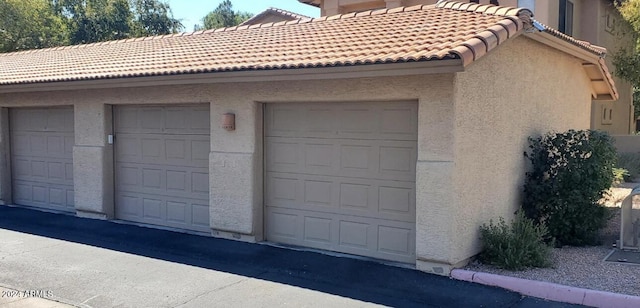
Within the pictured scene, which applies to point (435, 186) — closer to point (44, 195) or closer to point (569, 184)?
point (569, 184)

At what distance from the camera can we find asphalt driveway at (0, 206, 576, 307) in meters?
6.28

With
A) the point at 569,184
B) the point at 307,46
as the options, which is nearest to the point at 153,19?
the point at 307,46

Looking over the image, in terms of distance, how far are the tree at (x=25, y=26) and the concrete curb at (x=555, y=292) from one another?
1202 inches

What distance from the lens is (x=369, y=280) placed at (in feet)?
22.8

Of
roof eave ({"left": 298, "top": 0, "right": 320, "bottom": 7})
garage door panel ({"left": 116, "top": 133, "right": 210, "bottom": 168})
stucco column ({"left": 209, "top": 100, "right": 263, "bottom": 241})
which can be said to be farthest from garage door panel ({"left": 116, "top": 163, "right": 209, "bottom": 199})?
roof eave ({"left": 298, "top": 0, "right": 320, "bottom": 7})

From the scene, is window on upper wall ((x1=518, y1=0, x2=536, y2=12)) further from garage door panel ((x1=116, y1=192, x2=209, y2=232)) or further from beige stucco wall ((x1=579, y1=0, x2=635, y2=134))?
garage door panel ((x1=116, y1=192, x2=209, y2=232))

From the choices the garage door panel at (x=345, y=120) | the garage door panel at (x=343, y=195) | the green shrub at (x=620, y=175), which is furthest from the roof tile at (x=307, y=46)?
the green shrub at (x=620, y=175)

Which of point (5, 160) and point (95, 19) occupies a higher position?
point (95, 19)

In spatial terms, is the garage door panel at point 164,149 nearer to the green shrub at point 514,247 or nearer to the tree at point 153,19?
the green shrub at point 514,247

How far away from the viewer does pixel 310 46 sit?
901 cm

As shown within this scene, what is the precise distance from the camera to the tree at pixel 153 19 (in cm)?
4375

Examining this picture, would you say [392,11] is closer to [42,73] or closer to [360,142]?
[360,142]

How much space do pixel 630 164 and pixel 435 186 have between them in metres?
14.3

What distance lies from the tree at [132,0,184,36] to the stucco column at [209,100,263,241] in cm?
3669
